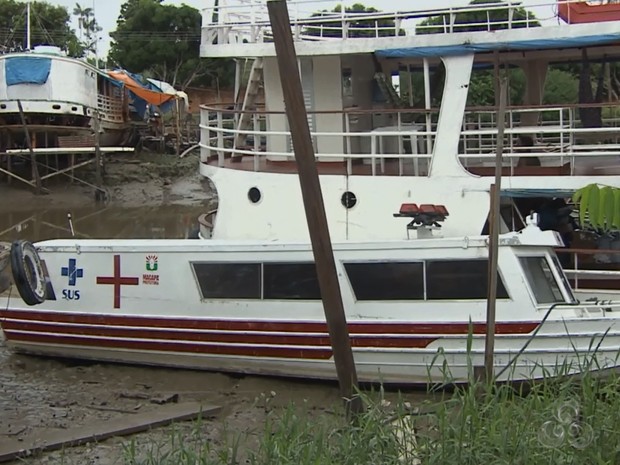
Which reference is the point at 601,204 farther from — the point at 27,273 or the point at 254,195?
the point at 27,273

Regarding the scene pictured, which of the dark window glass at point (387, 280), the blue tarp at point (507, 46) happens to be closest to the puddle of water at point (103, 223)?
the blue tarp at point (507, 46)

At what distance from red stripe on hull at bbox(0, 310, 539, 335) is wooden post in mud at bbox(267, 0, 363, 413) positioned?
220cm

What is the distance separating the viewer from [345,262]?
27.2 ft

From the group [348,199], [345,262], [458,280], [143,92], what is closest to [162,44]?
[143,92]

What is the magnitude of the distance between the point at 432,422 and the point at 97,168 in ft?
74.1

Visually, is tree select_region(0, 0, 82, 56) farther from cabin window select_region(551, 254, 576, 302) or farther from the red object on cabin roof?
cabin window select_region(551, 254, 576, 302)

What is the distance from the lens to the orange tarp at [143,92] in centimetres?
3188

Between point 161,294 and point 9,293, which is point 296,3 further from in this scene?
point 9,293

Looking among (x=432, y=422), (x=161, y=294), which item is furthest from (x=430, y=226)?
(x=432, y=422)

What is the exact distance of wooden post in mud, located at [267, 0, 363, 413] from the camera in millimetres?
5270

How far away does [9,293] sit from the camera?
966 centimetres

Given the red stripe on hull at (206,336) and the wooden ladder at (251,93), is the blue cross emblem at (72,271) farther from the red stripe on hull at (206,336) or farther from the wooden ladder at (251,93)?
the wooden ladder at (251,93)

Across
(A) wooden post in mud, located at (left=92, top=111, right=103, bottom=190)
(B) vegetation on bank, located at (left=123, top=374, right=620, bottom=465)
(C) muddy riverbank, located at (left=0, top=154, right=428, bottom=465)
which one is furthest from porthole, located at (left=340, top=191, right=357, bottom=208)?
(A) wooden post in mud, located at (left=92, top=111, right=103, bottom=190)

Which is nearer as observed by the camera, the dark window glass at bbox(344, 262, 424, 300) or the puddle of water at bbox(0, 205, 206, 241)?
the dark window glass at bbox(344, 262, 424, 300)
